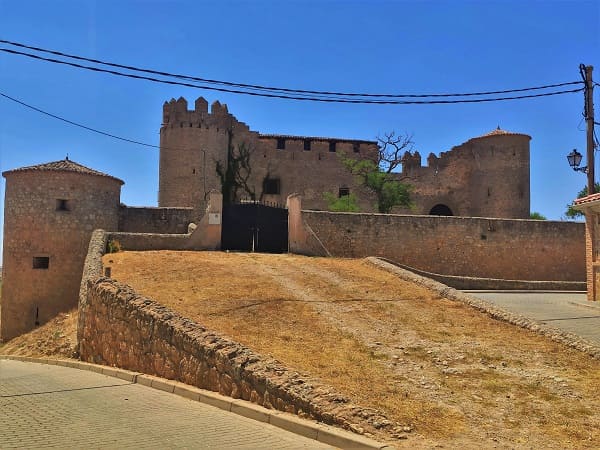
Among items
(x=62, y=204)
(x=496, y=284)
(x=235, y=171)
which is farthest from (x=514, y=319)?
(x=235, y=171)

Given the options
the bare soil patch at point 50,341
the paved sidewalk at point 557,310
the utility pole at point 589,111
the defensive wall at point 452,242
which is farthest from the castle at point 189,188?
the utility pole at point 589,111

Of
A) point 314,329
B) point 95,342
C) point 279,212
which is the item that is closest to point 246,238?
A: point 279,212

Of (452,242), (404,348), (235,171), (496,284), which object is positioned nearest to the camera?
(404,348)

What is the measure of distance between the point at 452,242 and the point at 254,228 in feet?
27.5

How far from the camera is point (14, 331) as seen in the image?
70.1 feet

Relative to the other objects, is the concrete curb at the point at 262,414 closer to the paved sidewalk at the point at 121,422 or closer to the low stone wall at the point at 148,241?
the paved sidewalk at the point at 121,422

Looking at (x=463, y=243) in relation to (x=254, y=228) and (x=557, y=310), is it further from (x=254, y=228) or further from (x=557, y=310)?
(x=254, y=228)

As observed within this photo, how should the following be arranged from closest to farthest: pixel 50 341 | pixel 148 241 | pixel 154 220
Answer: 1. pixel 50 341
2. pixel 148 241
3. pixel 154 220

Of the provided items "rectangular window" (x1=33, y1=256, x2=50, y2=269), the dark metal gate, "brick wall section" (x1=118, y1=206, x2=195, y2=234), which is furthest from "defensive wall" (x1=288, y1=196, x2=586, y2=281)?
"rectangular window" (x1=33, y1=256, x2=50, y2=269)

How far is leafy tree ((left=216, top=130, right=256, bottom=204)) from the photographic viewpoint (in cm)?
3819

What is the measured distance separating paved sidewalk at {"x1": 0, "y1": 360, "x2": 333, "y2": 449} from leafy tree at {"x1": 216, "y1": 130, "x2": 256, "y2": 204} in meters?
29.2

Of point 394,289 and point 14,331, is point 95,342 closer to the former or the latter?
point 394,289

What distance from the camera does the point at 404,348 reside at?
934 centimetres

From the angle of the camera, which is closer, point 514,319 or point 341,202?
point 514,319
